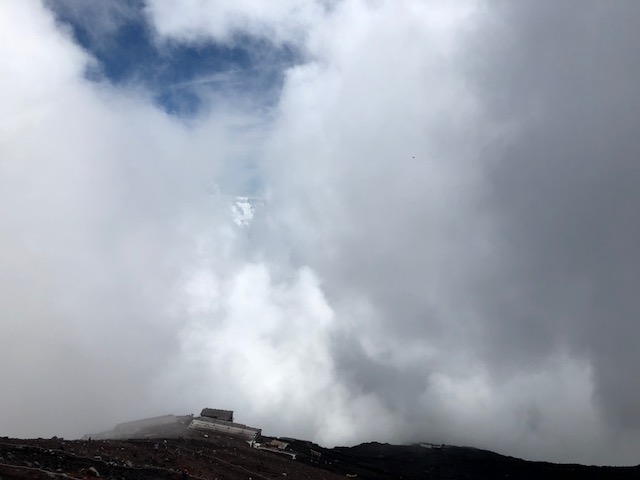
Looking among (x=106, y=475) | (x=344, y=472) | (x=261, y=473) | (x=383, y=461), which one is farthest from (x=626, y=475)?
(x=106, y=475)

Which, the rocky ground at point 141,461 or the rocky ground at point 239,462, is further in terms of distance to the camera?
the rocky ground at point 239,462

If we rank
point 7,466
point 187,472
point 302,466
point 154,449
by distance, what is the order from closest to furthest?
point 7,466 < point 187,472 < point 154,449 < point 302,466

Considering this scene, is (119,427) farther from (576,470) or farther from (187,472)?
(576,470)

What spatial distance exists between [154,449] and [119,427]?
45.3 metres

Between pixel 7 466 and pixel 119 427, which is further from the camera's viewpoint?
pixel 119 427

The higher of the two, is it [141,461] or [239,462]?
[141,461]

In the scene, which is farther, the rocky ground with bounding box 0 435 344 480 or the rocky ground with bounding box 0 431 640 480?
the rocky ground with bounding box 0 431 640 480

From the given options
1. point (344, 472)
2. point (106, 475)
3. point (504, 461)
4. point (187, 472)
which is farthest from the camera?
point (504, 461)

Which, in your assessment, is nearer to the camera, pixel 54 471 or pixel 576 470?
pixel 54 471

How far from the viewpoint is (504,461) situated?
82000 millimetres

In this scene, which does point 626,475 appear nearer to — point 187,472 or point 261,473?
point 261,473

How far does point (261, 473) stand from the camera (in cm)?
4975

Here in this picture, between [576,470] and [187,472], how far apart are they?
61851 mm

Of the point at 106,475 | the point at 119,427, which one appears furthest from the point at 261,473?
the point at 119,427
